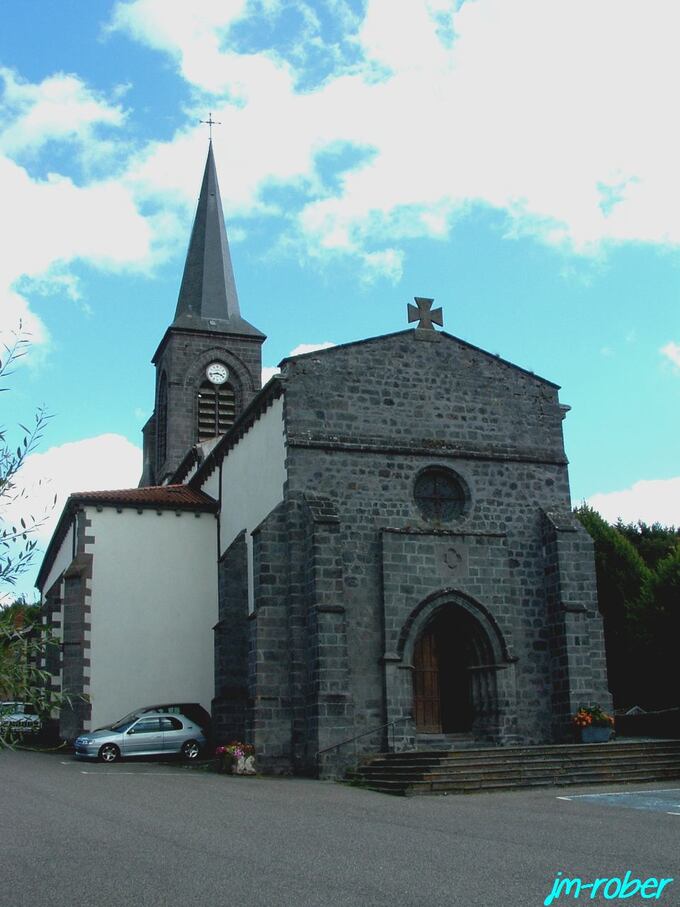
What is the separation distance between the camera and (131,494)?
26125 mm

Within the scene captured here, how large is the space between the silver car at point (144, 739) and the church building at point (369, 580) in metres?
0.93

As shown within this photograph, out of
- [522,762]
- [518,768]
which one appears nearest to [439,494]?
[522,762]

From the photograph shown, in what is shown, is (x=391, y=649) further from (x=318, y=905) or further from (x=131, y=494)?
(x=318, y=905)

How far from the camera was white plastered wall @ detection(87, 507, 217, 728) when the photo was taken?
23938 millimetres

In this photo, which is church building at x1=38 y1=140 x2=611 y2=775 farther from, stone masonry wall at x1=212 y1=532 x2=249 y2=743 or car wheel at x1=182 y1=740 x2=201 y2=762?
car wheel at x1=182 y1=740 x2=201 y2=762

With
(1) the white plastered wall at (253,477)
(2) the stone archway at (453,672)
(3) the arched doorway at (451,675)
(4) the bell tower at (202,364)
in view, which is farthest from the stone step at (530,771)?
(4) the bell tower at (202,364)

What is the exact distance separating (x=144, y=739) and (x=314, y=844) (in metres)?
12.0

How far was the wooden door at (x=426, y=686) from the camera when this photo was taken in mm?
20594

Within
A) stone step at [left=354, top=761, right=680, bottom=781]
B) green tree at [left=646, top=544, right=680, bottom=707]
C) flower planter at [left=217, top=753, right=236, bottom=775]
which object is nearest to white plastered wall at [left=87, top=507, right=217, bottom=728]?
flower planter at [left=217, top=753, right=236, bottom=775]

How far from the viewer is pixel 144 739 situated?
69.9 ft

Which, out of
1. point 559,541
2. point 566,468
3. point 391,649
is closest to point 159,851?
point 391,649

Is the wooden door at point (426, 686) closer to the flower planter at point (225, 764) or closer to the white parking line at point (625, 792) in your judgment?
the flower planter at point (225, 764)

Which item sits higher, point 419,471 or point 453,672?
point 419,471

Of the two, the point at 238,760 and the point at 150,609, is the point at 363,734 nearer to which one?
the point at 238,760
